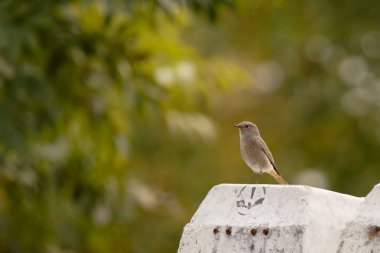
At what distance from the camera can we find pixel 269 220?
4207 millimetres

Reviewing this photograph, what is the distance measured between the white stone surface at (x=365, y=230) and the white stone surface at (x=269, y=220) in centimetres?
5

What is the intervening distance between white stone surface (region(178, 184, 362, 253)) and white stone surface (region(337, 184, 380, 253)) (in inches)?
1.8

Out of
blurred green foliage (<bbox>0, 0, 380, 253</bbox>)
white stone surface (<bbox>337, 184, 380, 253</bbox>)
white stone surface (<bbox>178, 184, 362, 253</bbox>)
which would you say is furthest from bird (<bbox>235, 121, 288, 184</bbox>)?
white stone surface (<bbox>337, 184, 380, 253</bbox>)

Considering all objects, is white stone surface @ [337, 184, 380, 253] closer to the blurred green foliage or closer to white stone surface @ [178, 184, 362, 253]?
white stone surface @ [178, 184, 362, 253]

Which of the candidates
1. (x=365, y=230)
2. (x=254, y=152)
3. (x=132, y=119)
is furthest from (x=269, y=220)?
(x=132, y=119)

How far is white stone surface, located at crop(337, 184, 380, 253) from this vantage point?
405cm

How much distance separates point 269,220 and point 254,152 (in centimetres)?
268

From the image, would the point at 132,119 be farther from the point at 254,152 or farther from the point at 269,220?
the point at 269,220

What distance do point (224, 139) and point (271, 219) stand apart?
15187mm

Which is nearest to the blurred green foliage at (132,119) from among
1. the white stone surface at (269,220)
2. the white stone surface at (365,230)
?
the white stone surface at (269,220)

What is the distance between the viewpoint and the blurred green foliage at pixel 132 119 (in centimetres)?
997

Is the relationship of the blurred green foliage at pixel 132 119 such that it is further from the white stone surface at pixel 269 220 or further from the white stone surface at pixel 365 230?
the white stone surface at pixel 365 230

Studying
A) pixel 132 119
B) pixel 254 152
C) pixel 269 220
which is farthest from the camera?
pixel 132 119

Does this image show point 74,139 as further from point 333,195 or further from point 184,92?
point 333,195
